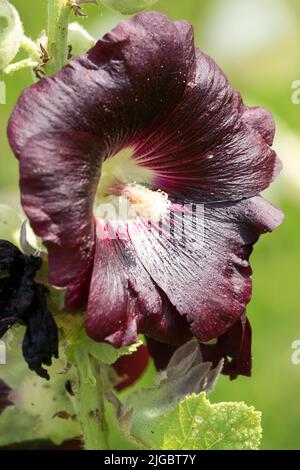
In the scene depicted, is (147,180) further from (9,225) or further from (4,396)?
(4,396)

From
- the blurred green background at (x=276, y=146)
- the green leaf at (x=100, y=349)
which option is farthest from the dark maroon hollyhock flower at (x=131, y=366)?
the blurred green background at (x=276, y=146)

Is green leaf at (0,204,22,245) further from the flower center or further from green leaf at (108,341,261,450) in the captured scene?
green leaf at (108,341,261,450)

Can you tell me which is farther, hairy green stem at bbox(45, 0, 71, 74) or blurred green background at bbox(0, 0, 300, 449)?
blurred green background at bbox(0, 0, 300, 449)

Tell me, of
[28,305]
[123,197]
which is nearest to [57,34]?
[123,197]

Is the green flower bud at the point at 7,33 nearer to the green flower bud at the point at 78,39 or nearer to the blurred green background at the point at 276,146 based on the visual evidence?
the green flower bud at the point at 78,39

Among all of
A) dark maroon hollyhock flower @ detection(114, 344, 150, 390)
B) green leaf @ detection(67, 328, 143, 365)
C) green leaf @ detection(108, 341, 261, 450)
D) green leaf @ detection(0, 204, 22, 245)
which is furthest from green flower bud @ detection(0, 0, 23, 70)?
dark maroon hollyhock flower @ detection(114, 344, 150, 390)
